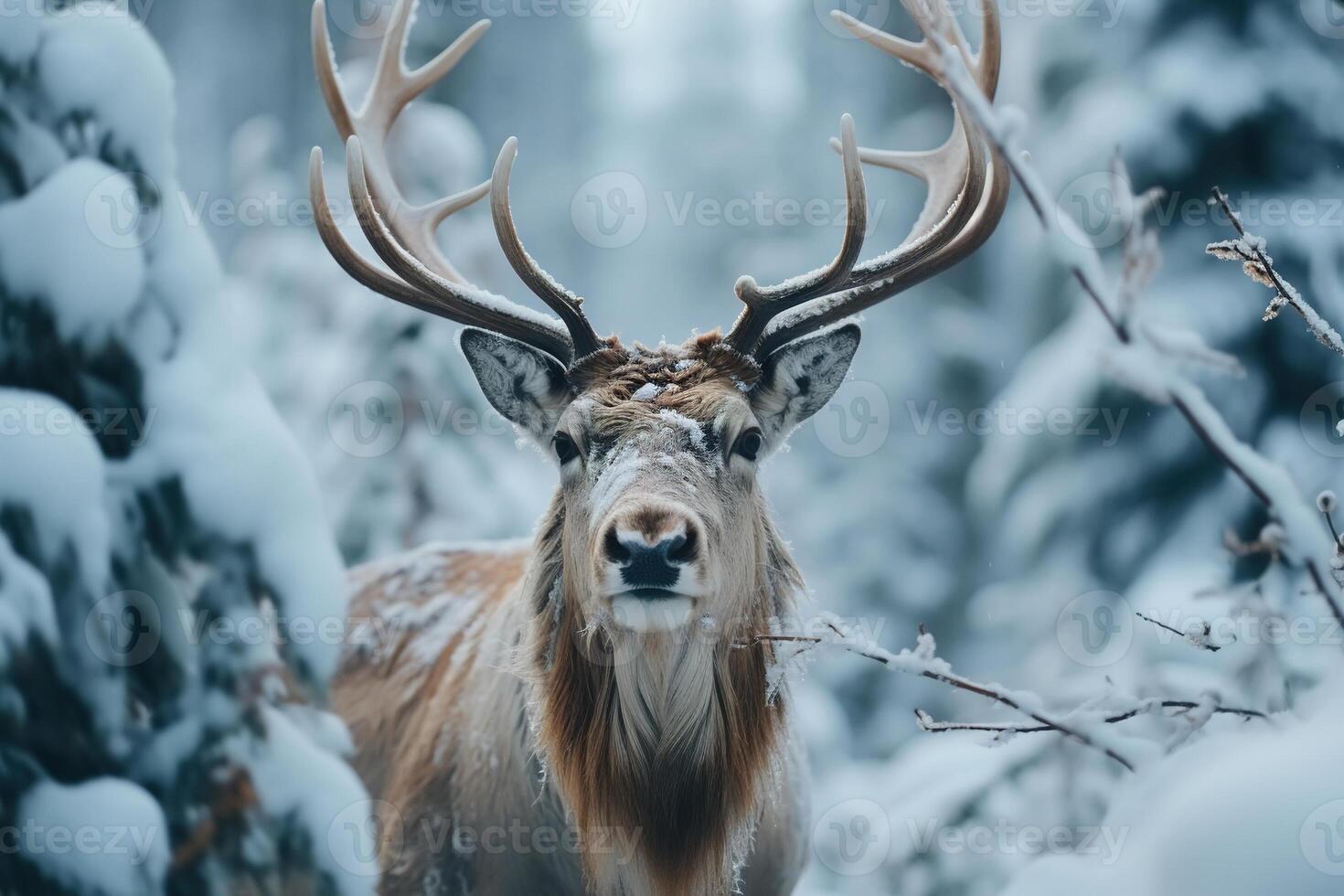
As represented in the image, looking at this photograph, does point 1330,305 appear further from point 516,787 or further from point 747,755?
point 516,787

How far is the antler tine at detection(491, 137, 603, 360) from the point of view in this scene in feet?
12.6

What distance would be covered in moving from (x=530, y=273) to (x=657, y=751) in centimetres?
169

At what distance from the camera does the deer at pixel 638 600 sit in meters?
3.59

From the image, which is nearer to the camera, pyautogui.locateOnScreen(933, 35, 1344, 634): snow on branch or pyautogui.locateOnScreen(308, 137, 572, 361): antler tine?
pyautogui.locateOnScreen(933, 35, 1344, 634): snow on branch

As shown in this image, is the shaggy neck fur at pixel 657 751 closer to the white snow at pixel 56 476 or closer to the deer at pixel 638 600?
the deer at pixel 638 600

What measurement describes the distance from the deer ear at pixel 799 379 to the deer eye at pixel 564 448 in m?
0.67

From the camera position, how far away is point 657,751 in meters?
3.70

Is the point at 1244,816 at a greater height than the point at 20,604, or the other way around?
the point at 20,604

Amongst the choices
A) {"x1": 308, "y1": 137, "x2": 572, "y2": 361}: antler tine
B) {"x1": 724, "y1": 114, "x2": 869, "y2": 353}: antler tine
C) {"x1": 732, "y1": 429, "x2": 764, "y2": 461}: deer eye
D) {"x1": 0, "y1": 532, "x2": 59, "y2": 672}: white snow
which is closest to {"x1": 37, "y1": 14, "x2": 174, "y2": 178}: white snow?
{"x1": 308, "y1": 137, "x2": 572, "y2": 361}: antler tine

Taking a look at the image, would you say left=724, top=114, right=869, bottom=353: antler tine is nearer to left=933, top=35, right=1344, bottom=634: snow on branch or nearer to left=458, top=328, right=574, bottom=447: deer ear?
left=458, top=328, right=574, bottom=447: deer ear

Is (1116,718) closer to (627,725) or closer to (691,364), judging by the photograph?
(627,725)

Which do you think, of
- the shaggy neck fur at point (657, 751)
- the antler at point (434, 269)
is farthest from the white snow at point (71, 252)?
the shaggy neck fur at point (657, 751)

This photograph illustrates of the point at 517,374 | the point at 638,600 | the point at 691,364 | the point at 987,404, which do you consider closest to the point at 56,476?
the point at 517,374

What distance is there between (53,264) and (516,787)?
2293 millimetres
